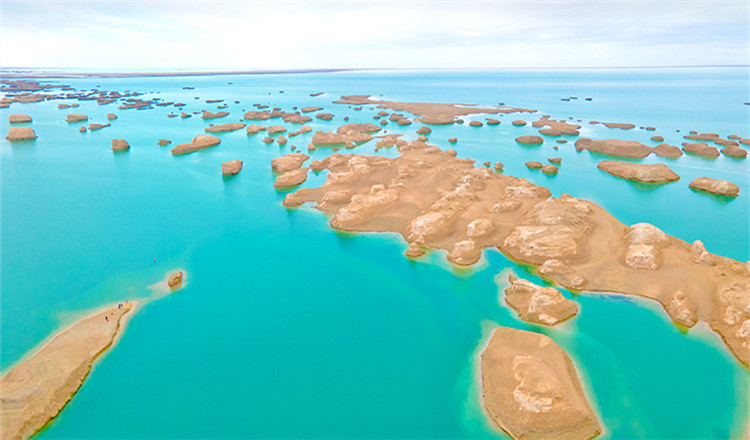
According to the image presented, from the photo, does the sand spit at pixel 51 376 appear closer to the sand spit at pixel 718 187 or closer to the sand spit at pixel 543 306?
the sand spit at pixel 543 306

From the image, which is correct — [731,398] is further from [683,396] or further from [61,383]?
[61,383]

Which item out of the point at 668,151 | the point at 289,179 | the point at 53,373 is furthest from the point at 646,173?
the point at 53,373

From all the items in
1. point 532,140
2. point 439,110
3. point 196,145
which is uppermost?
point 439,110

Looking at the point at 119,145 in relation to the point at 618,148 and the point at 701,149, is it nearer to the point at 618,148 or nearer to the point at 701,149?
the point at 618,148

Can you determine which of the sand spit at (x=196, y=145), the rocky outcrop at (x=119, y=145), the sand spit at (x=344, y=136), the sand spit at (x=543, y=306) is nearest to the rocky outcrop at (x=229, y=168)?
the sand spit at (x=196, y=145)

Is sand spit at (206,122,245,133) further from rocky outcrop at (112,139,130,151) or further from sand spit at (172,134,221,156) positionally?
rocky outcrop at (112,139,130,151)

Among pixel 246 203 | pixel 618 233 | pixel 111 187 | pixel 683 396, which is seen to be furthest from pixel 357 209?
pixel 111 187
